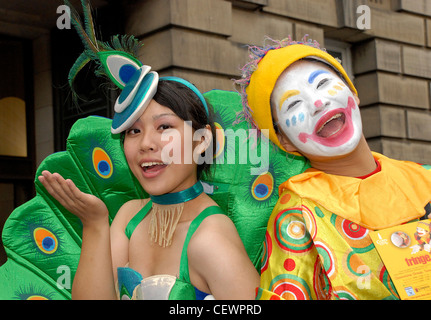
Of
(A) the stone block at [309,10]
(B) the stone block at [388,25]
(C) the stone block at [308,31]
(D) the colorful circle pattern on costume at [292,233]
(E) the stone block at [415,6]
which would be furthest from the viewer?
(E) the stone block at [415,6]

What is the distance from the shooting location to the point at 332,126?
5.58ft

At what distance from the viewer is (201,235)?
1587 millimetres

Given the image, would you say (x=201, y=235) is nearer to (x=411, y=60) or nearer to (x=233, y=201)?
(x=233, y=201)

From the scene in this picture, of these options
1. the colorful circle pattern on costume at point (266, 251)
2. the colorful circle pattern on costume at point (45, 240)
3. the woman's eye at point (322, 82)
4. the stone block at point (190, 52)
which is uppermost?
the stone block at point (190, 52)

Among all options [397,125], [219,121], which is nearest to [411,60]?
[397,125]

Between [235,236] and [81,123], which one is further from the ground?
[81,123]

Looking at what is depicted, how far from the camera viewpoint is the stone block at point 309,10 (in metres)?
5.16

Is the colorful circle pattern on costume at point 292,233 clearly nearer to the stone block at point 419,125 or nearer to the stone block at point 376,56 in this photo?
the stone block at point 376,56

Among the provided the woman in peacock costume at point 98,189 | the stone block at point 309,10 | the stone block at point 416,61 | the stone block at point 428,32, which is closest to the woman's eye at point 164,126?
the woman in peacock costume at point 98,189

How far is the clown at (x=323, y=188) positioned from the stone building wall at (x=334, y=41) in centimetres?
255

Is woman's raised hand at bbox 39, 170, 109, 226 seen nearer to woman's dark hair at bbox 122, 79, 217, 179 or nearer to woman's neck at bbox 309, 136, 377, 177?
woman's dark hair at bbox 122, 79, 217, 179

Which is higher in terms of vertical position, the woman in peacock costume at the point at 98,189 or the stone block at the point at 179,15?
the stone block at the point at 179,15
